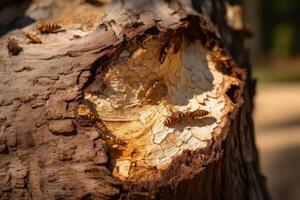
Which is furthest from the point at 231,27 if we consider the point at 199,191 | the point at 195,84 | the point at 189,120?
the point at 199,191

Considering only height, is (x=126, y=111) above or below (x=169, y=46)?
below

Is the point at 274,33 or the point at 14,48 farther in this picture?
the point at 274,33

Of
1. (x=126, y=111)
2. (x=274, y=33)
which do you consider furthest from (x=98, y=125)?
(x=274, y=33)

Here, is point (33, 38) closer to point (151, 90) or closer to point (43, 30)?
point (43, 30)

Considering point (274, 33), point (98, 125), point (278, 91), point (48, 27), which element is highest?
point (274, 33)

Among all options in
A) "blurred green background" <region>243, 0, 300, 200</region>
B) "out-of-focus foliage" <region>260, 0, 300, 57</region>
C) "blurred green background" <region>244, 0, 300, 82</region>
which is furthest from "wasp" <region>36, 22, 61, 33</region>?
"out-of-focus foliage" <region>260, 0, 300, 57</region>

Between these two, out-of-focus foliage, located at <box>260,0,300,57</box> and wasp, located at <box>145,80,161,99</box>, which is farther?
out-of-focus foliage, located at <box>260,0,300,57</box>

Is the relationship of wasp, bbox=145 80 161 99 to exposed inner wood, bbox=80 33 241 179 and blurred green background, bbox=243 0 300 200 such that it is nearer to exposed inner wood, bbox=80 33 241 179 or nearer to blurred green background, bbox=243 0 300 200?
exposed inner wood, bbox=80 33 241 179

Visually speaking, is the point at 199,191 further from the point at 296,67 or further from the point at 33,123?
the point at 296,67
